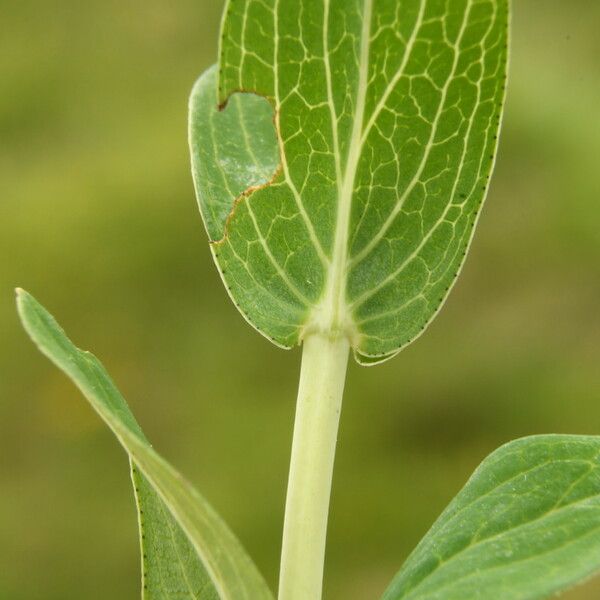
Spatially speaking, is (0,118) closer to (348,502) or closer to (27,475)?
(27,475)

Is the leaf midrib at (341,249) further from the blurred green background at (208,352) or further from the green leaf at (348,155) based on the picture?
the blurred green background at (208,352)

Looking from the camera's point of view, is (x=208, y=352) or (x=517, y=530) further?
(x=208, y=352)

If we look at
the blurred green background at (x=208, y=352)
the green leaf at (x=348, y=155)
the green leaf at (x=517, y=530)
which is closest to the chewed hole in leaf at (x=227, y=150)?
the green leaf at (x=348, y=155)

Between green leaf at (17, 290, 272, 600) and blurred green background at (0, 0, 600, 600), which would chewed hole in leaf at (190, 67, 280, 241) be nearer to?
green leaf at (17, 290, 272, 600)

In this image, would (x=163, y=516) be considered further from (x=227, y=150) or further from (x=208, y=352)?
(x=208, y=352)

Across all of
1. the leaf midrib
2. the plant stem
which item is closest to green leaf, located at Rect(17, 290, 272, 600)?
the plant stem

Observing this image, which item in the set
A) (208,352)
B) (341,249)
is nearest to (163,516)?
(341,249)
